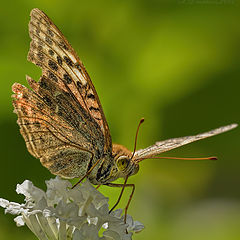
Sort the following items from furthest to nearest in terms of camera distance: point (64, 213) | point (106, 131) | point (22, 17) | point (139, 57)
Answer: point (139, 57) < point (22, 17) < point (106, 131) < point (64, 213)

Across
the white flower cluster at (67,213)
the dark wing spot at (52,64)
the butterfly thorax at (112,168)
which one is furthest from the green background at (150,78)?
the dark wing spot at (52,64)

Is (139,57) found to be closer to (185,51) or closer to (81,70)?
(185,51)

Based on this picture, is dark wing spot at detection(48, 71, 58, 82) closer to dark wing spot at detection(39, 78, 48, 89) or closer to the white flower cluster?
dark wing spot at detection(39, 78, 48, 89)

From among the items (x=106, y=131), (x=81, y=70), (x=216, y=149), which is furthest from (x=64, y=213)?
(x=216, y=149)

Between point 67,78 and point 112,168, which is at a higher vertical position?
point 67,78

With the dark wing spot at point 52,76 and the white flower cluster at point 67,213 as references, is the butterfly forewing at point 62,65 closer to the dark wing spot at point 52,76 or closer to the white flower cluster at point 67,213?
the dark wing spot at point 52,76

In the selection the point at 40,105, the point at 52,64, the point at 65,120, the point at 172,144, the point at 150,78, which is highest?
the point at 52,64

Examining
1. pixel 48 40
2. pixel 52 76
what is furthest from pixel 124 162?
pixel 48 40

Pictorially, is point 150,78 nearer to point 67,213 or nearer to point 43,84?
point 43,84
